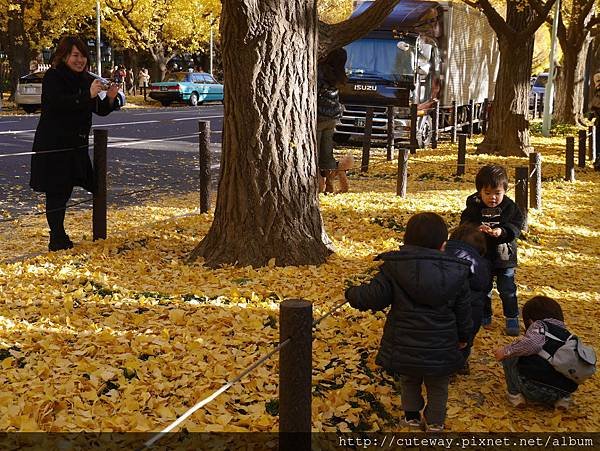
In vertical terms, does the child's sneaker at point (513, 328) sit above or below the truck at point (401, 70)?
below

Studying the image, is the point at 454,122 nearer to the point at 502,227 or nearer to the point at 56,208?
the point at 56,208

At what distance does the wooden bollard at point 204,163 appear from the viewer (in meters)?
9.48

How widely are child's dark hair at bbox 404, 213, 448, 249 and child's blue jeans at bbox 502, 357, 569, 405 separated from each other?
106 cm

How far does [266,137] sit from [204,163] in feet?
9.45

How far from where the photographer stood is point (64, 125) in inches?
292

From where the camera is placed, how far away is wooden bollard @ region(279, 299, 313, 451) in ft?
11.1

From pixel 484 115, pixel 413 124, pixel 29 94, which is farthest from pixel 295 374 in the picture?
pixel 29 94

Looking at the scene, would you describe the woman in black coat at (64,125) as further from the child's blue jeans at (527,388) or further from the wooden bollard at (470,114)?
the wooden bollard at (470,114)

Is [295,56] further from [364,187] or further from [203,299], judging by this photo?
[364,187]

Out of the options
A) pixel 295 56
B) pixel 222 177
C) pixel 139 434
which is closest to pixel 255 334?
pixel 139 434

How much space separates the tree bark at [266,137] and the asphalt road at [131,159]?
8.52ft

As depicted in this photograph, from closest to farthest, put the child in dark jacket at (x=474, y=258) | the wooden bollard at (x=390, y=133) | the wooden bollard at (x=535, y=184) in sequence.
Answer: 1. the child in dark jacket at (x=474, y=258)
2. the wooden bollard at (x=535, y=184)
3. the wooden bollard at (x=390, y=133)

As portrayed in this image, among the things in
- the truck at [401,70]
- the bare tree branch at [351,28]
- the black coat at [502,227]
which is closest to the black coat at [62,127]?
the bare tree branch at [351,28]

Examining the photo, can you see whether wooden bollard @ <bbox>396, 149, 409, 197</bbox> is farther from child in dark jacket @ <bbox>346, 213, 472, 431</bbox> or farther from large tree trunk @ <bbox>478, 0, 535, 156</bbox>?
child in dark jacket @ <bbox>346, 213, 472, 431</bbox>
